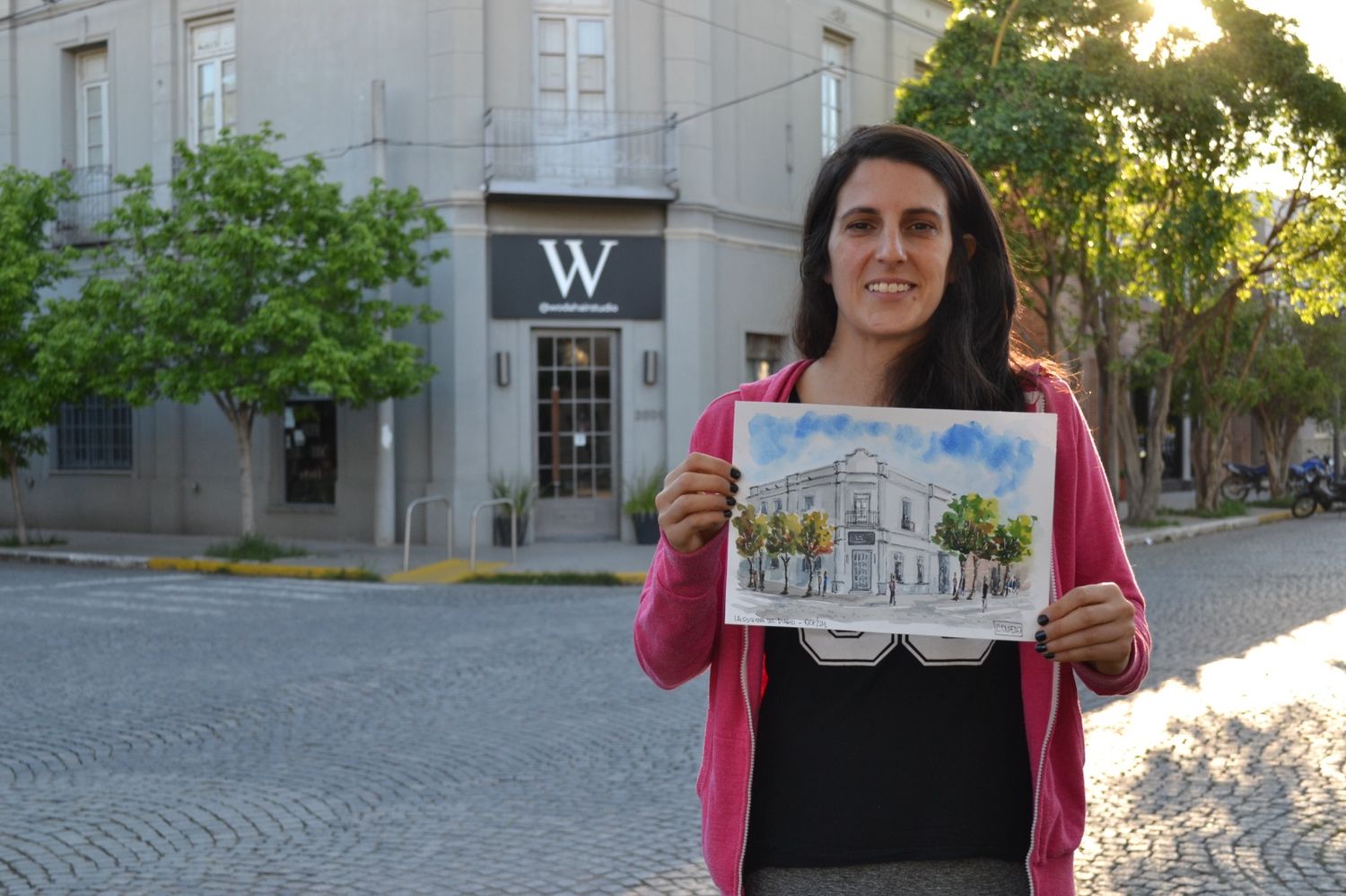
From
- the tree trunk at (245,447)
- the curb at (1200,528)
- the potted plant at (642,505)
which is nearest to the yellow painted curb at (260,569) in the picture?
the tree trunk at (245,447)

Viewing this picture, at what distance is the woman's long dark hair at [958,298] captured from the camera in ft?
7.00

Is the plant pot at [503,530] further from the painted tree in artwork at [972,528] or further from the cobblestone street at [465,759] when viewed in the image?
the painted tree in artwork at [972,528]

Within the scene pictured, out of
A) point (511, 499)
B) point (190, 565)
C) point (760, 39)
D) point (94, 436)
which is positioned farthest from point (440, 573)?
point (94, 436)

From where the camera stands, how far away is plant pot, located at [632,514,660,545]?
21.0 m

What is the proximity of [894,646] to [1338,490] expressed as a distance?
31693mm

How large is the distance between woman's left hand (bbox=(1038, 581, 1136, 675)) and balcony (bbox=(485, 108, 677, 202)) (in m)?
19.2

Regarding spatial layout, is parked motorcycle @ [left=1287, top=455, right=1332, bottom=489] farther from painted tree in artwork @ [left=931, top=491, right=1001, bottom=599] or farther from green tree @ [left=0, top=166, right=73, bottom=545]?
painted tree in artwork @ [left=931, top=491, right=1001, bottom=599]

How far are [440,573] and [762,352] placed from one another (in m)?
8.15

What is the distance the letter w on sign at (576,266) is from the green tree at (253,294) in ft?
7.25

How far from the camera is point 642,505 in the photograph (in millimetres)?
21109

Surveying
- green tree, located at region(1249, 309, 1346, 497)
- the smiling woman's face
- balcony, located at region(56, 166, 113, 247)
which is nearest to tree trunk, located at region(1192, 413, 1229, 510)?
green tree, located at region(1249, 309, 1346, 497)

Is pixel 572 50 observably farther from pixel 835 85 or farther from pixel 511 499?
pixel 511 499

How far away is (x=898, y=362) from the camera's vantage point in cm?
219

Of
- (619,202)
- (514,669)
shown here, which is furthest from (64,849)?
(619,202)
